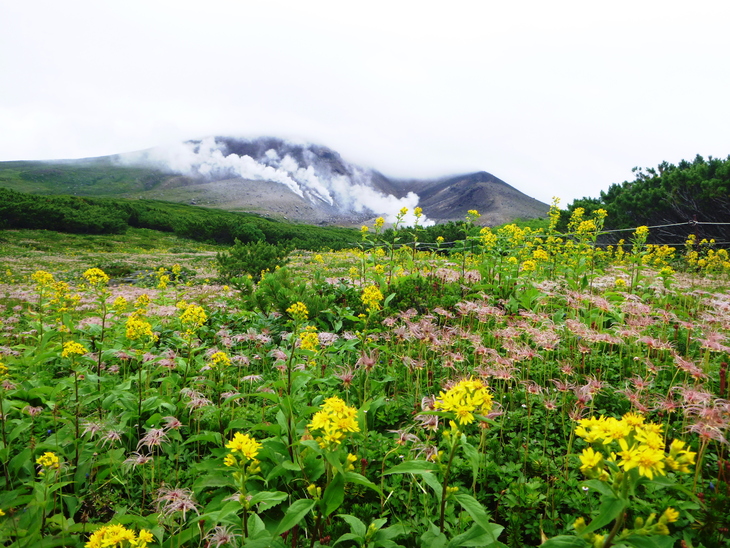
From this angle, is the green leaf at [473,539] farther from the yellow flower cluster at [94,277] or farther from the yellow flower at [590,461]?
the yellow flower cluster at [94,277]

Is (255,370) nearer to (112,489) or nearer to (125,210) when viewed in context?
(112,489)

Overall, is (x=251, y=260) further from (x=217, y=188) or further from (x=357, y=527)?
(x=217, y=188)

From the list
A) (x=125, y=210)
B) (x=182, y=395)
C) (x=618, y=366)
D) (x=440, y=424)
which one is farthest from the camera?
(x=125, y=210)

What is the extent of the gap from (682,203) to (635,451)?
20.7 meters

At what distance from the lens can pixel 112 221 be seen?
48312 mm

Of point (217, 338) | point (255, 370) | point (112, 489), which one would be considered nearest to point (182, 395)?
point (112, 489)

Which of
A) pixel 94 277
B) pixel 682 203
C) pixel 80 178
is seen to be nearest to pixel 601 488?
pixel 94 277

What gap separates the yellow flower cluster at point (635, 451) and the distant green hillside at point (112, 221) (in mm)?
36766

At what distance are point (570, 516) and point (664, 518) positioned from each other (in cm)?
101

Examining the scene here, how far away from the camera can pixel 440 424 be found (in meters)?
3.08

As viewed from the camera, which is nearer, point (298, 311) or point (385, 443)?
point (385, 443)

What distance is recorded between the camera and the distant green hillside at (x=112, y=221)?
42250 mm

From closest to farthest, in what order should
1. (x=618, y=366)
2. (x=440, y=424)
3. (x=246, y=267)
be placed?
(x=440, y=424) → (x=618, y=366) → (x=246, y=267)

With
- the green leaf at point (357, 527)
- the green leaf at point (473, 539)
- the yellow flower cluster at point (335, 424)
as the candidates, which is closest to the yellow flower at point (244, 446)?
the yellow flower cluster at point (335, 424)
